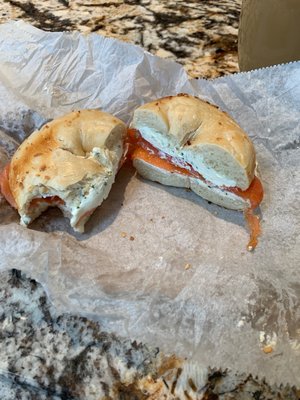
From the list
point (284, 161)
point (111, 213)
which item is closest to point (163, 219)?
point (111, 213)

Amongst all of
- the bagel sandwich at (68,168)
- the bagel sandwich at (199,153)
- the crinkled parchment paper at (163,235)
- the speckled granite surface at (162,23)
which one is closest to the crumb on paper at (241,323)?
the crinkled parchment paper at (163,235)

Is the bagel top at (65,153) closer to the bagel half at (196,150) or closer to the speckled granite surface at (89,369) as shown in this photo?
the bagel half at (196,150)

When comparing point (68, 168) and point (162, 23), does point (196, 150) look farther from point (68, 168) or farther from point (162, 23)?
point (162, 23)

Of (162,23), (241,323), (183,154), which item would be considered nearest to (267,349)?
(241,323)

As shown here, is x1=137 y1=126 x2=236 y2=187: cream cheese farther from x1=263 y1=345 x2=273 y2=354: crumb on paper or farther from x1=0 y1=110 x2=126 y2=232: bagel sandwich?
x1=263 y1=345 x2=273 y2=354: crumb on paper

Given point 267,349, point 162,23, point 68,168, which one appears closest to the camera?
point 267,349

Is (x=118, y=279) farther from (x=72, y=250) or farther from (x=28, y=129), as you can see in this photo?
(x=28, y=129)

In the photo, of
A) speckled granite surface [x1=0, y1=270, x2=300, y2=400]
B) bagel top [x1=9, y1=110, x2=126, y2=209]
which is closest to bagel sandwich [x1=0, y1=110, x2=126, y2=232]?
bagel top [x1=9, y1=110, x2=126, y2=209]
